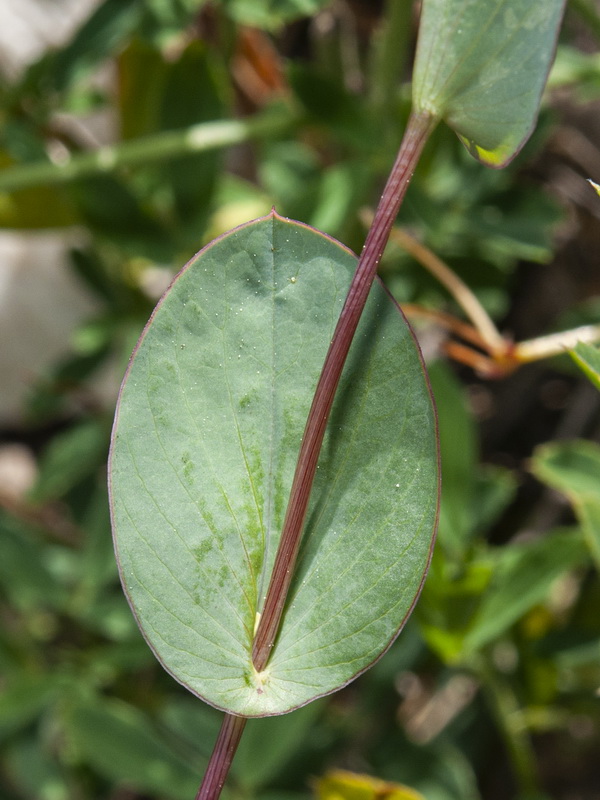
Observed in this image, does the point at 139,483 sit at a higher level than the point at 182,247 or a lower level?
higher

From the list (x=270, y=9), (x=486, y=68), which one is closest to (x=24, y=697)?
(x=270, y=9)

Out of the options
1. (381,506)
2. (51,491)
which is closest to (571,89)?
(51,491)

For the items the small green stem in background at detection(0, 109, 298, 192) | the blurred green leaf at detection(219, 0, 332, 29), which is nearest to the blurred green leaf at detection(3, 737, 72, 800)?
the small green stem in background at detection(0, 109, 298, 192)

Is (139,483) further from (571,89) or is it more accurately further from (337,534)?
(571,89)

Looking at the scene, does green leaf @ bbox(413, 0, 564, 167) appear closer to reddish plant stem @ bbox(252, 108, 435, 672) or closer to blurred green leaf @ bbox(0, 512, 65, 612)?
reddish plant stem @ bbox(252, 108, 435, 672)

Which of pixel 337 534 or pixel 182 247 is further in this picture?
pixel 182 247
